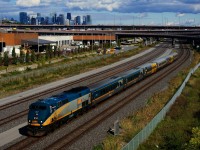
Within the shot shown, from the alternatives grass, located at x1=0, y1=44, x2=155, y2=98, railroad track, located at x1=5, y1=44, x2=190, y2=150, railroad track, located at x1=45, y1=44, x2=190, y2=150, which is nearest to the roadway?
railroad track, located at x1=5, y1=44, x2=190, y2=150

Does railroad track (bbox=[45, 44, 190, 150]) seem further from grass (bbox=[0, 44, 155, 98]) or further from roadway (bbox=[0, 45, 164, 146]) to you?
grass (bbox=[0, 44, 155, 98])

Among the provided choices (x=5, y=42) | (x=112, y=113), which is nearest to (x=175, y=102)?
(x=112, y=113)

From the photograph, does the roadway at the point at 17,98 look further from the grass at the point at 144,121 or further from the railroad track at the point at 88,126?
the grass at the point at 144,121

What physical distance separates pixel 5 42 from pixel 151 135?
301 feet

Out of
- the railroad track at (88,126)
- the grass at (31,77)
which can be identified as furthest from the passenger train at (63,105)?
the grass at (31,77)

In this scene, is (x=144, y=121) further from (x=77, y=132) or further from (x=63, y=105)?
(x=63, y=105)

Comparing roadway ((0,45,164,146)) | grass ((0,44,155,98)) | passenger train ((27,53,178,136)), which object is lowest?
roadway ((0,45,164,146))

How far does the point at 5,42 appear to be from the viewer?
11062 centimetres

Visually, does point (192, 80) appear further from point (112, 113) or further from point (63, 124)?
point (63, 124)

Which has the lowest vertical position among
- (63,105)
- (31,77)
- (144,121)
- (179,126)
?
(179,126)

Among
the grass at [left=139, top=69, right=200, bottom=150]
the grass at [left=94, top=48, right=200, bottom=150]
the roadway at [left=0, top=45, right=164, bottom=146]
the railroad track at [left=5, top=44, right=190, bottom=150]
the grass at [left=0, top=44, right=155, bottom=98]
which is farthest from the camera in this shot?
the grass at [left=0, top=44, right=155, bottom=98]

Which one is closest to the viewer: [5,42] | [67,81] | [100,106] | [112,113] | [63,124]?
[63,124]

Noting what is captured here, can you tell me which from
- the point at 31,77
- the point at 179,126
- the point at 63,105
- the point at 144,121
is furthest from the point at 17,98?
the point at 179,126

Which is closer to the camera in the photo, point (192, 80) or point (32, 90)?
point (32, 90)
